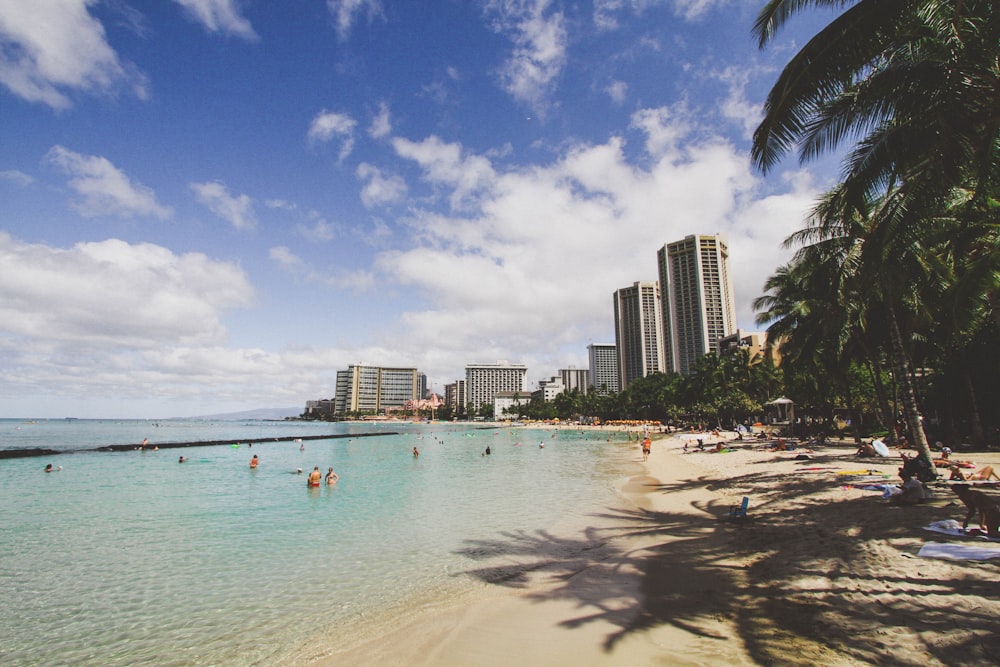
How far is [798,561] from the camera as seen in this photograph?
792 centimetres

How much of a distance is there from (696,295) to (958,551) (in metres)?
123

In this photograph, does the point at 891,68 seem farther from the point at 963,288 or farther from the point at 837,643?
the point at 837,643

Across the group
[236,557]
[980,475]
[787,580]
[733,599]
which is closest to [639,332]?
[980,475]

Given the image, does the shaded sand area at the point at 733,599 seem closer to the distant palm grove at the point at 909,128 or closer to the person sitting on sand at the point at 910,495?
the person sitting on sand at the point at 910,495

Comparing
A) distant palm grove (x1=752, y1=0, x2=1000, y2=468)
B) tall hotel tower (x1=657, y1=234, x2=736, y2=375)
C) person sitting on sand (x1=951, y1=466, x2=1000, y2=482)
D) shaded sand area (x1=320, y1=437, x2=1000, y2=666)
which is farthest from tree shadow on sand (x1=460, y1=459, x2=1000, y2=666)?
tall hotel tower (x1=657, y1=234, x2=736, y2=375)

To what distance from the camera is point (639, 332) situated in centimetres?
15800

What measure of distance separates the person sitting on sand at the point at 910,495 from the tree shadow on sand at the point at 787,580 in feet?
1.00

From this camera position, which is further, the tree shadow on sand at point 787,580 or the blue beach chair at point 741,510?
the blue beach chair at point 741,510

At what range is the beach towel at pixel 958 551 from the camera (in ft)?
20.3

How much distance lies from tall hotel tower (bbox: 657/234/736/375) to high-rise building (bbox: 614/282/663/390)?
28155 millimetres

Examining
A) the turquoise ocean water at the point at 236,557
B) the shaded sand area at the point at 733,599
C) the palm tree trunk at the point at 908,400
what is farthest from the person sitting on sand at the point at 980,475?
the turquoise ocean water at the point at 236,557

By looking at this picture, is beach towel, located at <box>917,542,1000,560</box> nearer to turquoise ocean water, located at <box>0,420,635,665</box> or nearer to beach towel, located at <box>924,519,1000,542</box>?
beach towel, located at <box>924,519,1000,542</box>

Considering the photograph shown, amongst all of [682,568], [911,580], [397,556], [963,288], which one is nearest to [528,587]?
[682,568]

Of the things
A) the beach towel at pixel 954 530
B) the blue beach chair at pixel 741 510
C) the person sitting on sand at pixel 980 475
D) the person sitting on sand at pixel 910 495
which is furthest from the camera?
the blue beach chair at pixel 741 510
